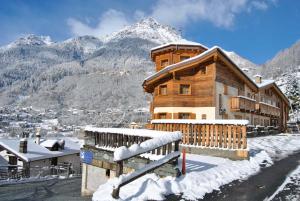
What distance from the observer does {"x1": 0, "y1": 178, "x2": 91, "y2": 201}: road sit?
23.5 metres

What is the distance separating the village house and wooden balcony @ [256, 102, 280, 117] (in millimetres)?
26108

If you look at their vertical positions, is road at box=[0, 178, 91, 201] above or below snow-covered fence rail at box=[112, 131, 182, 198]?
below

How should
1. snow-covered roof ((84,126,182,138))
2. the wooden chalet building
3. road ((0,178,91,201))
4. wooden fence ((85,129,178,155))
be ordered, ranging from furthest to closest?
the wooden chalet building, road ((0,178,91,201)), wooden fence ((85,129,178,155)), snow-covered roof ((84,126,182,138))

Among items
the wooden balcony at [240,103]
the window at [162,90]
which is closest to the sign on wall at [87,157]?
the window at [162,90]

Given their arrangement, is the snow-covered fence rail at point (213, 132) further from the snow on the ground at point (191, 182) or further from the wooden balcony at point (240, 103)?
the wooden balcony at point (240, 103)

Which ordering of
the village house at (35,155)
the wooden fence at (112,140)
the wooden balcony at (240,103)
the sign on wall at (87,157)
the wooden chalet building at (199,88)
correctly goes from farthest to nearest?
the village house at (35,155) → the wooden balcony at (240,103) → the wooden chalet building at (199,88) → the sign on wall at (87,157) → the wooden fence at (112,140)

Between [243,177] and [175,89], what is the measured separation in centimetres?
2049

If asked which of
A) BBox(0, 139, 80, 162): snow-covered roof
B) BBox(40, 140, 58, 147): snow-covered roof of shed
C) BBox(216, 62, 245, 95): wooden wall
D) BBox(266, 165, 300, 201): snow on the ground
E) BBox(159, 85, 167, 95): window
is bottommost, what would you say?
BBox(0, 139, 80, 162): snow-covered roof

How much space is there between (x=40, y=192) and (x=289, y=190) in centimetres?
2246

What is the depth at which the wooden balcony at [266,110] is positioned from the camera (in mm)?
42369

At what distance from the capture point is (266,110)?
45.8 m

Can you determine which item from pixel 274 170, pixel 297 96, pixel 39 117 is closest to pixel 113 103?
pixel 39 117

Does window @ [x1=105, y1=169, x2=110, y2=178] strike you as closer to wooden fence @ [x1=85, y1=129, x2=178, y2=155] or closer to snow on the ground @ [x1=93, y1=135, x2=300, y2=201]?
wooden fence @ [x1=85, y1=129, x2=178, y2=155]

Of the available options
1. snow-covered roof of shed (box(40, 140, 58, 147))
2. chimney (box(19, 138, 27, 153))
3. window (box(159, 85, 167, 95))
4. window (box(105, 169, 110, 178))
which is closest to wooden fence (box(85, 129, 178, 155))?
window (box(105, 169, 110, 178))
